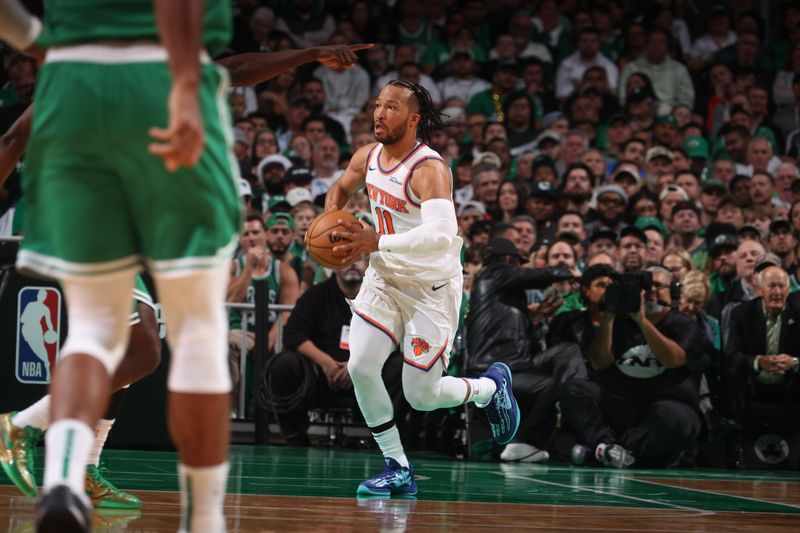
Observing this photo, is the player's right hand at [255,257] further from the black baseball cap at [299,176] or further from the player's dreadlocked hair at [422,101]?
the player's dreadlocked hair at [422,101]

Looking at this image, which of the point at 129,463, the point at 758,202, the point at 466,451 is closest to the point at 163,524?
the point at 129,463

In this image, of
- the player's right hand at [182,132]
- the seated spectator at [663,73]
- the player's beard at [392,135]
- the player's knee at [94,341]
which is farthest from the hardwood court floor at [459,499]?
the seated spectator at [663,73]

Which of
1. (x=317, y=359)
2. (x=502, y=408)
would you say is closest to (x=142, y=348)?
(x=502, y=408)

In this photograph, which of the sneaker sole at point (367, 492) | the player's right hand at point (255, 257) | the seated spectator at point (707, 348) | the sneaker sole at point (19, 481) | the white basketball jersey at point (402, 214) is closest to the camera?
the sneaker sole at point (19, 481)

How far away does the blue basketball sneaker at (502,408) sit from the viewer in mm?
7242

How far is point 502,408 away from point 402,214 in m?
1.62

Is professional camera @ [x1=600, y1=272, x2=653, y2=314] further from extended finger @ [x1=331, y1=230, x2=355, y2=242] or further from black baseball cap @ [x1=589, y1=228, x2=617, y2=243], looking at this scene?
extended finger @ [x1=331, y1=230, x2=355, y2=242]

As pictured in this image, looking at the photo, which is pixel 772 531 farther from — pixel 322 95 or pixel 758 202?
pixel 322 95

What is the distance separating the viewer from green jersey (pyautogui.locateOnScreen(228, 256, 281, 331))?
10203 mm

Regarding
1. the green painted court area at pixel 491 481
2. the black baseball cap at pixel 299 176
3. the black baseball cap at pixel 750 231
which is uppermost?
the black baseball cap at pixel 299 176

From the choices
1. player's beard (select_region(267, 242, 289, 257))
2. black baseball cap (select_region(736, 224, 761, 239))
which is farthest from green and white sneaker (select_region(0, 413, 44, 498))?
black baseball cap (select_region(736, 224, 761, 239))

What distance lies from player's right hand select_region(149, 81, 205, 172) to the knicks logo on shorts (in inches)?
143

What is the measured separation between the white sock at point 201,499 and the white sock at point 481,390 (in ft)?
13.0

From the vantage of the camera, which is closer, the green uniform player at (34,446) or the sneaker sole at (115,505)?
the green uniform player at (34,446)
